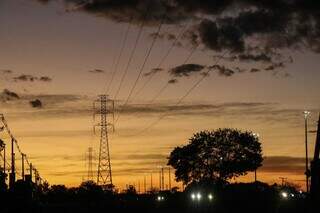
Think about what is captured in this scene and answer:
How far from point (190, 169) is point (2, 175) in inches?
2727

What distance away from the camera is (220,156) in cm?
15525

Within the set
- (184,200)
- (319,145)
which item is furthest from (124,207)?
(319,145)

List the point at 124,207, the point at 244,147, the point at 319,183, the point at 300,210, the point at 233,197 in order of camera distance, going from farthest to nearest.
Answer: the point at 244,147 → the point at 124,207 → the point at 233,197 → the point at 300,210 → the point at 319,183

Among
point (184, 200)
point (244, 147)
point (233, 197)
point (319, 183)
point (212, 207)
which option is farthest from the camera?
point (244, 147)

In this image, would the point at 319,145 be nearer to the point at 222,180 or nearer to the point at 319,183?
the point at 319,183

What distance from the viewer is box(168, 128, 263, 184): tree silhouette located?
15338 cm

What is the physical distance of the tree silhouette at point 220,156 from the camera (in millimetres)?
153375

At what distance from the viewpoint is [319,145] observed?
33781mm

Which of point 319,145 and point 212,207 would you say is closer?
point 319,145

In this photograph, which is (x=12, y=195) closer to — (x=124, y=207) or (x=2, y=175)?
(x=2, y=175)

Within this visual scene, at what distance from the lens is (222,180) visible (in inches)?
6097

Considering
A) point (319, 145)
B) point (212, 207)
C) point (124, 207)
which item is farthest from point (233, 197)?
point (319, 145)

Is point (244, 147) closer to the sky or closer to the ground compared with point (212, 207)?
closer to the sky

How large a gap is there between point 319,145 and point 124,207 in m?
87.6
